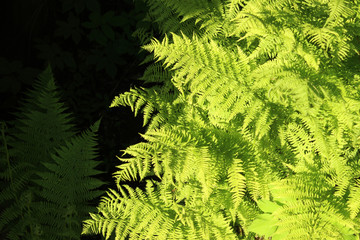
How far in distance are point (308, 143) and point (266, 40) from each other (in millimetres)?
621

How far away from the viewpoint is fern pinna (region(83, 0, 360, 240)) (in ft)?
5.54

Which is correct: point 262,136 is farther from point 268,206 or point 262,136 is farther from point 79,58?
point 79,58

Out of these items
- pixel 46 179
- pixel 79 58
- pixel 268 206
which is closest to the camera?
pixel 268 206

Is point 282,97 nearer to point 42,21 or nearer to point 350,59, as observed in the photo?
point 350,59

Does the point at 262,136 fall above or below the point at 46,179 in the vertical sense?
above

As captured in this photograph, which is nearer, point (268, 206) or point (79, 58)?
point (268, 206)

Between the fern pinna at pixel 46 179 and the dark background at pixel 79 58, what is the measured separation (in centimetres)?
51

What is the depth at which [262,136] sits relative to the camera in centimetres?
189

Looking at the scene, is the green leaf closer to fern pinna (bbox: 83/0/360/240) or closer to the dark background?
fern pinna (bbox: 83/0/360/240)

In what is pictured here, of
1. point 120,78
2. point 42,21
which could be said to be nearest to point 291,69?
point 120,78

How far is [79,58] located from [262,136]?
2331 millimetres

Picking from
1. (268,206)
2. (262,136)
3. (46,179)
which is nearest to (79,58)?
(46,179)

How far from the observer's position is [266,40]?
180 centimetres

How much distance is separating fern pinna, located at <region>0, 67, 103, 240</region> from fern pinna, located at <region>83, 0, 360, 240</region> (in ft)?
1.54
